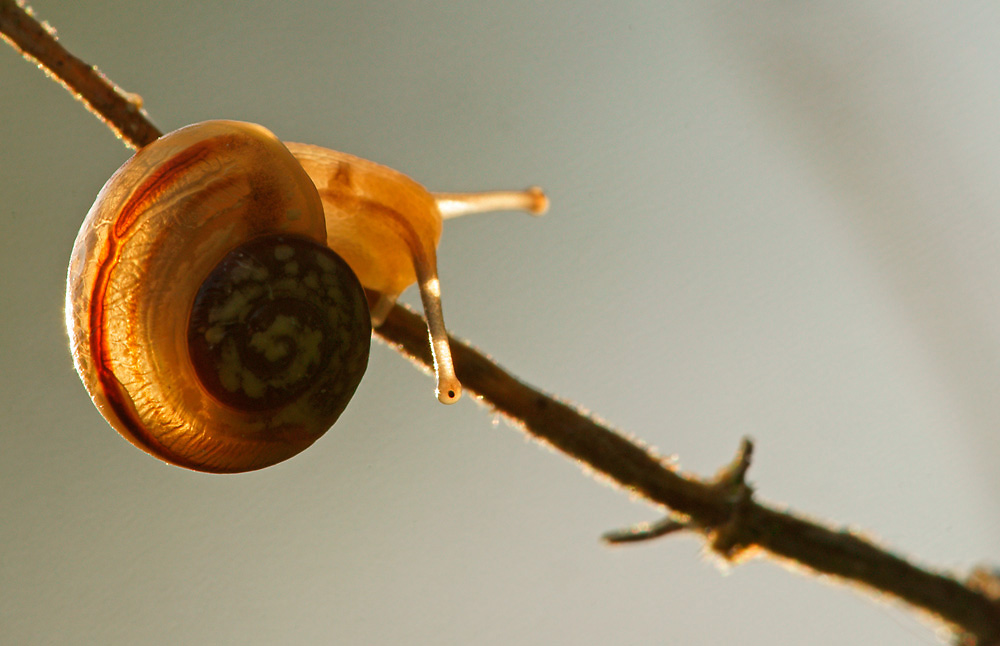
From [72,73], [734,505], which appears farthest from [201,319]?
[734,505]

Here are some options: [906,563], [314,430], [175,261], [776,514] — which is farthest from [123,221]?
[906,563]

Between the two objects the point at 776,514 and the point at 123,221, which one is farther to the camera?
the point at 776,514

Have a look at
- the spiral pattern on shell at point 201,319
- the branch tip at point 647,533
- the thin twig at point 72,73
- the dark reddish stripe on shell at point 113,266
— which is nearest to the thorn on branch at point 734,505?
the branch tip at point 647,533

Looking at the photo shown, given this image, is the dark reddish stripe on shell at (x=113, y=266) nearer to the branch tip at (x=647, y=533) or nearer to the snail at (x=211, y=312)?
the snail at (x=211, y=312)

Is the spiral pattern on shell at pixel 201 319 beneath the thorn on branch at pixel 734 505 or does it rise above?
above

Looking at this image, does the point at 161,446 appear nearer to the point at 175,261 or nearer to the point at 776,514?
the point at 175,261

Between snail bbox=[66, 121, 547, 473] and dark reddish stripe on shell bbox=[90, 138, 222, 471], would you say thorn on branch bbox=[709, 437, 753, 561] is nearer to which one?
snail bbox=[66, 121, 547, 473]

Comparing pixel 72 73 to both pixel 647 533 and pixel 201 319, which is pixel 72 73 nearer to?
pixel 201 319

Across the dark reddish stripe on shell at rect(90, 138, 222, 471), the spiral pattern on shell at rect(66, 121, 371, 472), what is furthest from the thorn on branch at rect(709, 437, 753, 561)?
the dark reddish stripe on shell at rect(90, 138, 222, 471)
